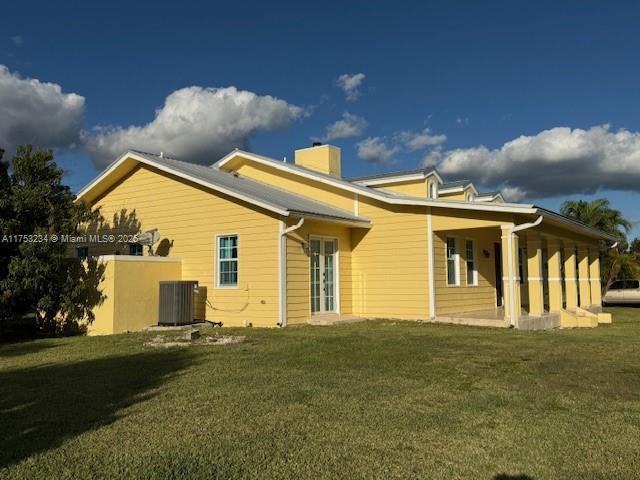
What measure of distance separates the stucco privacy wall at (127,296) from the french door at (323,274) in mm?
4175

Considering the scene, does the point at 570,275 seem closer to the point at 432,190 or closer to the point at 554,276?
the point at 554,276

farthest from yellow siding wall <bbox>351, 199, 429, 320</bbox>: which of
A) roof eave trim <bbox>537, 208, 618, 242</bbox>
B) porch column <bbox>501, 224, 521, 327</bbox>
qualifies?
roof eave trim <bbox>537, 208, 618, 242</bbox>

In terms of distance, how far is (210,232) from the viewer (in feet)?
51.4

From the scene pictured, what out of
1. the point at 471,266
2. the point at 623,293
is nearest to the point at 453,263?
the point at 471,266

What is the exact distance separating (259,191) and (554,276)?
9.33 m

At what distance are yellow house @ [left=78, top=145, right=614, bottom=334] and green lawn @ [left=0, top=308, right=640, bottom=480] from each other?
425cm

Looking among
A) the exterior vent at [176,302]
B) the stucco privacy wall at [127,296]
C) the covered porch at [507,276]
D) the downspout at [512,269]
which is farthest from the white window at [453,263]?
the stucco privacy wall at [127,296]

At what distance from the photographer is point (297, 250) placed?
47.5 ft

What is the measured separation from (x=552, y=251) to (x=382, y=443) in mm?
15106

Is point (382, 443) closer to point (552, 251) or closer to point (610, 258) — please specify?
point (552, 251)

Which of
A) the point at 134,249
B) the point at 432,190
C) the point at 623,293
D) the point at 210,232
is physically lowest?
the point at 623,293

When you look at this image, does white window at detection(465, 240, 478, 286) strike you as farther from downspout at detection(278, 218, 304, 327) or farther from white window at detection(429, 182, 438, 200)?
downspout at detection(278, 218, 304, 327)

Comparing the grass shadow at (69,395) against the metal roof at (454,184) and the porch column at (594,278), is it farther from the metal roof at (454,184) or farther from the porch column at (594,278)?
the porch column at (594,278)

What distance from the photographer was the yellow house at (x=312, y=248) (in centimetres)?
1423
